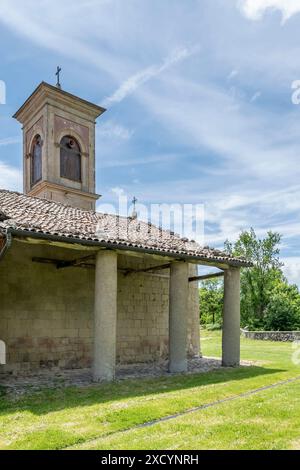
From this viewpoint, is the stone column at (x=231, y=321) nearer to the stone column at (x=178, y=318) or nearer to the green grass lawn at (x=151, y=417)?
the stone column at (x=178, y=318)

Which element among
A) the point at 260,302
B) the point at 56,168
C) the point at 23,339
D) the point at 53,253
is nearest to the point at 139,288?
the point at 53,253

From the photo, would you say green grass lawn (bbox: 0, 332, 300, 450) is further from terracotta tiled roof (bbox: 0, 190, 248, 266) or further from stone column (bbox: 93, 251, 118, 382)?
terracotta tiled roof (bbox: 0, 190, 248, 266)

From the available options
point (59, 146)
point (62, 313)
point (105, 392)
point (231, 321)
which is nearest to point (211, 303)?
point (59, 146)

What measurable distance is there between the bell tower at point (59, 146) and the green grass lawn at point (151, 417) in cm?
1235

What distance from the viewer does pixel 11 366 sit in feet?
37.2

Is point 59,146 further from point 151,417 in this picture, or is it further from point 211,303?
point 211,303

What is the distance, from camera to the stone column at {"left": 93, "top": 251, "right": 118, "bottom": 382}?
10.1 metres

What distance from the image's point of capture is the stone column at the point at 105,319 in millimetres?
10141

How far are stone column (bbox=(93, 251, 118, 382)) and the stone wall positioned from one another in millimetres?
2474

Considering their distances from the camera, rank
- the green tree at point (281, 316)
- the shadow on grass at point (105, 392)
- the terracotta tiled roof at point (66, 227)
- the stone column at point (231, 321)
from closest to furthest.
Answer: the shadow on grass at point (105, 392) → the terracotta tiled roof at point (66, 227) → the stone column at point (231, 321) → the green tree at point (281, 316)

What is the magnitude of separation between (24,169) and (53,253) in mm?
11252

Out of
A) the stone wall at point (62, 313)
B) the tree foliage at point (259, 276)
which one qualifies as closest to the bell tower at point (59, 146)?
the stone wall at point (62, 313)

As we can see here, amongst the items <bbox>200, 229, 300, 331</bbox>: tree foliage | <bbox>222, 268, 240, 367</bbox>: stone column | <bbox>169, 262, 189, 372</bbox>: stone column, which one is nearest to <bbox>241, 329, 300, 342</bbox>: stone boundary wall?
<bbox>200, 229, 300, 331</bbox>: tree foliage

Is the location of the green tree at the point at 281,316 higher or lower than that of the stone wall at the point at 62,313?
lower
